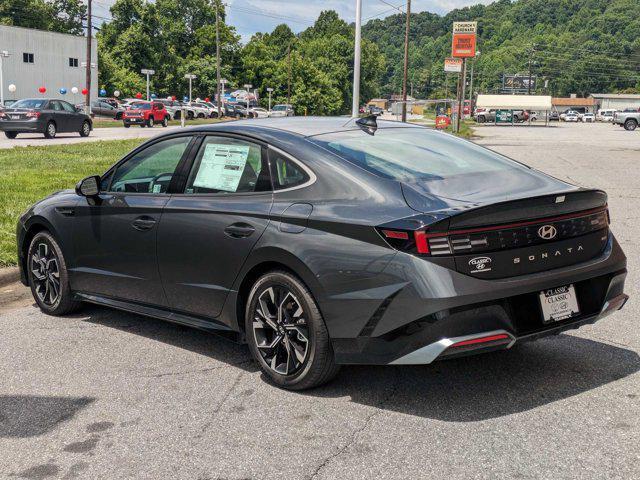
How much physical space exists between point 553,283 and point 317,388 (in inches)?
55.8

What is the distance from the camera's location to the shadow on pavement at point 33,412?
392cm

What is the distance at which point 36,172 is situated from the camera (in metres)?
14.9

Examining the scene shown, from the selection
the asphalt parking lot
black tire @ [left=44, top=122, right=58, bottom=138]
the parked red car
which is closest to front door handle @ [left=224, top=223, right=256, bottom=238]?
the asphalt parking lot

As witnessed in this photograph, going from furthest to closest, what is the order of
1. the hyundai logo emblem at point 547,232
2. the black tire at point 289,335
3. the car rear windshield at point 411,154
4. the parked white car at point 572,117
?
the parked white car at point 572,117, the car rear windshield at point 411,154, the black tire at point 289,335, the hyundai logo emblem at point 547,232

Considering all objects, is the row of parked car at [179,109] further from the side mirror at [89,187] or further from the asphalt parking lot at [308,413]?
the asphalt parking lot at [308,413]

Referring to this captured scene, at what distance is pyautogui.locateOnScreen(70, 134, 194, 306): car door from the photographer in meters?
5.23

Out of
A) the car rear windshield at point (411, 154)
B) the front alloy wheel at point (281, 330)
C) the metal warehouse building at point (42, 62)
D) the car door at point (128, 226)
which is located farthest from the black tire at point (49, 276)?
the metal warehouse building at point (42, 62)

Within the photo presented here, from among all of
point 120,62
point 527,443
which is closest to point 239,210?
point 527,443

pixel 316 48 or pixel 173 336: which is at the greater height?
pixel 316 48

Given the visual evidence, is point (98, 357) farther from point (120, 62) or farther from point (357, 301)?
point (120, 62)

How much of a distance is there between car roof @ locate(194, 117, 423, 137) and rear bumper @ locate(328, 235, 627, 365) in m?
1.39

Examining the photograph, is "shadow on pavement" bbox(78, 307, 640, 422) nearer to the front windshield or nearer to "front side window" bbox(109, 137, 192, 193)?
"front side window" bbox(109, 137, 192, 193)

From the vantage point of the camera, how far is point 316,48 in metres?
136

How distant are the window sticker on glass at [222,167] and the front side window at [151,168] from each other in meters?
0.26
